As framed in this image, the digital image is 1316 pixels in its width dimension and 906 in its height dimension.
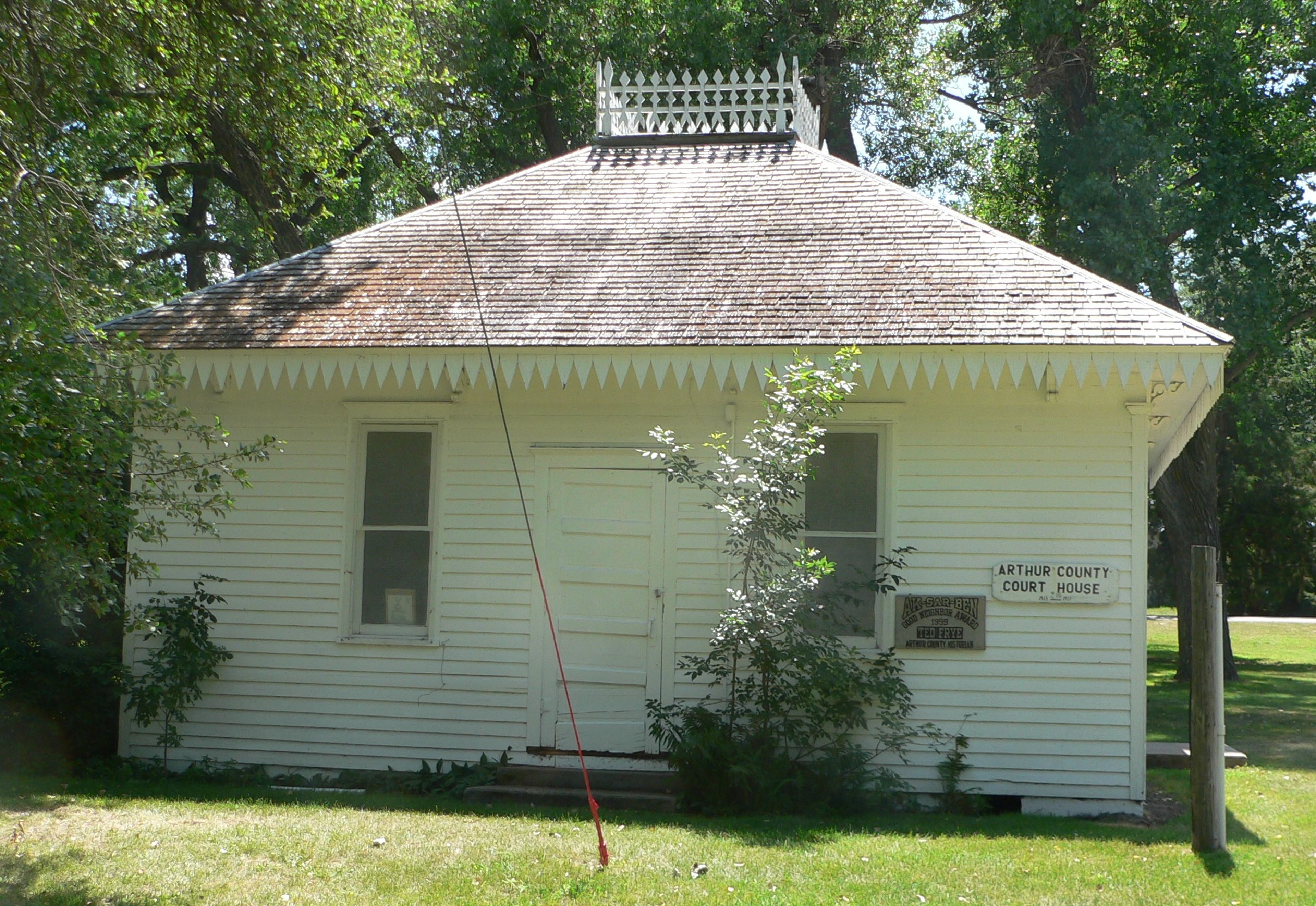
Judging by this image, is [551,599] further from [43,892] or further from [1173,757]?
[1173,757]

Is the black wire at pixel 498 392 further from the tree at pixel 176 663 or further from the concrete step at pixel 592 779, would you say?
the tree at pixel 176 663

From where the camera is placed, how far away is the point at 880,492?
30.6ft

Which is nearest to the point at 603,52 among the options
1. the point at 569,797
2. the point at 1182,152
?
the point at 1182,152

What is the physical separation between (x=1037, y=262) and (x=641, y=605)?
4.23 m

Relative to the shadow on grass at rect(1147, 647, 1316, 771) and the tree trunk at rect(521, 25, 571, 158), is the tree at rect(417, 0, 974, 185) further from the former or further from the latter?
the shadow on grass at rect(1147, 647, 1316, 771)

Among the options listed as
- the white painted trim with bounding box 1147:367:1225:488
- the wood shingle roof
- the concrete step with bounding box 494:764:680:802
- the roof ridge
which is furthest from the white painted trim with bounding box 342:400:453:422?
the white painted trim with bounding box 1147:367:1225:488

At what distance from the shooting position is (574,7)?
20.3 m

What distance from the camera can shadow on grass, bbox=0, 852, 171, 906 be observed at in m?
5.73

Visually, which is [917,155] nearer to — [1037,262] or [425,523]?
[1037,262]

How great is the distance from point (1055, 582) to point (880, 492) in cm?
146

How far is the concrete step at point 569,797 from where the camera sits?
845cm

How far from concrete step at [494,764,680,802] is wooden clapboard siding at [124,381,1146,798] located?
1.04 ft

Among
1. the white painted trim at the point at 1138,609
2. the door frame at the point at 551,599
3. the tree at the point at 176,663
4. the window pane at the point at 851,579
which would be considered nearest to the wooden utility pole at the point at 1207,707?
the white painted trim at the point at 1138,609

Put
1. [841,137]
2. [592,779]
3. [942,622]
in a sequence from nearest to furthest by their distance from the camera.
Result: [942,622]
[592,779]
[841,137]
